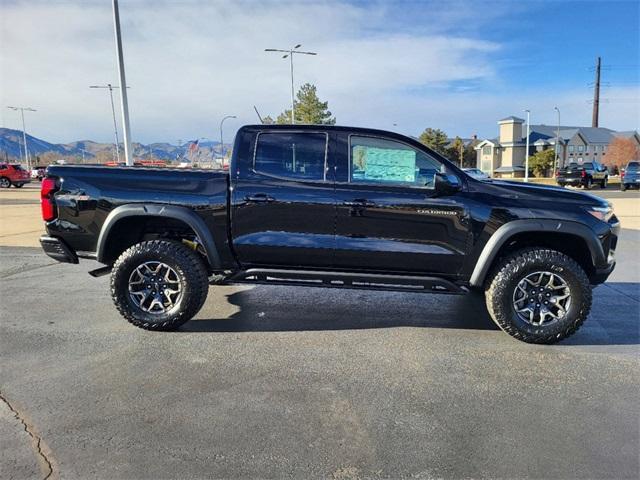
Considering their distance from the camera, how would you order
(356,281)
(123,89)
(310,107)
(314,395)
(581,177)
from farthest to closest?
(310,107)
(581,177)
(123,89)
(356,281)
(314,395)

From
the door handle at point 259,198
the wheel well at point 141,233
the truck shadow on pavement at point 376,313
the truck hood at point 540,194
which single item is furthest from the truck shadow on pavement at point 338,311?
the truck hood at point 540,194

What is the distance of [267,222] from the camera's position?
4320 mm

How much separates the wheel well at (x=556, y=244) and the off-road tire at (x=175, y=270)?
9.13 ft

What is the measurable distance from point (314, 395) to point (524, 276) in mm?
2205

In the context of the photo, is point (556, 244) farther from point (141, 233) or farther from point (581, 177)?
point (581, 177)

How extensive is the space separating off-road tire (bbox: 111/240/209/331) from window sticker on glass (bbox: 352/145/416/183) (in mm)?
1743

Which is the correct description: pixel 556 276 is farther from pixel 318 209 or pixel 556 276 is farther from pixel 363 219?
pixel 318 209

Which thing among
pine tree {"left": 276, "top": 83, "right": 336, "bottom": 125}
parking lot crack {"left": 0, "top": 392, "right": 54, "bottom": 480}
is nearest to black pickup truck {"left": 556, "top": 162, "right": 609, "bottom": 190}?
pine tree {"left": 276, "top": 83, "right": 336, "bottom": 125}

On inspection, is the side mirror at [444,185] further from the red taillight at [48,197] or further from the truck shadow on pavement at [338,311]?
the red taillight at [48,197]

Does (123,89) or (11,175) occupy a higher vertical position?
(123,89)

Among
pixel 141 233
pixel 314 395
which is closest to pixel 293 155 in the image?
pixel 141 233

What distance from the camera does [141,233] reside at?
4711 mm

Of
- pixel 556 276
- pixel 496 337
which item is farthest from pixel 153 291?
pixel 556 276

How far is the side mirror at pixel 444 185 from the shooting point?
4.10 m
